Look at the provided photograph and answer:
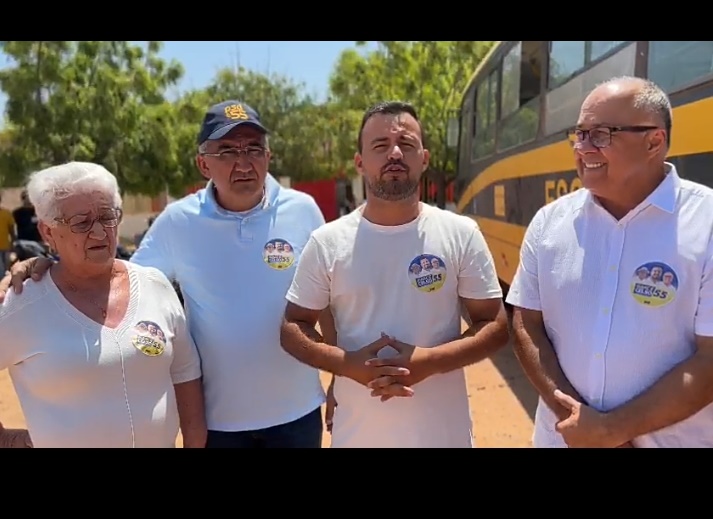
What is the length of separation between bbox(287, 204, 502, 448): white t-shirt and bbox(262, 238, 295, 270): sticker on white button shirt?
34 centimetres

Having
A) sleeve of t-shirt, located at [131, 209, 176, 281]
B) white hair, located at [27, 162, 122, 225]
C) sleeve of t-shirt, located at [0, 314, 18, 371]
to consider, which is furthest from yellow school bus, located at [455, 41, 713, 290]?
sleeve of t-shirt, located at [0, 314, 18, 371]

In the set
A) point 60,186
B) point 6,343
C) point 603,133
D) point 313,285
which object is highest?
point 603,133

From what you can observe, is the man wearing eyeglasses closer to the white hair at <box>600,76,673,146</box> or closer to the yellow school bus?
the white hair at <box>600,76,673,146</box>

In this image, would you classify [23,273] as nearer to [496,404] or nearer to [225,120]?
[225,120]

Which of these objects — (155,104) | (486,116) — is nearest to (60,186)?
(486,116)

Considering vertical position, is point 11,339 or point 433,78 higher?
point 433,78

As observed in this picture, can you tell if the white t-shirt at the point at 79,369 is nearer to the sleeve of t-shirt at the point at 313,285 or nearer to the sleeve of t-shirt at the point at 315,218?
the sleeve of t-shirt at the point at 313,285

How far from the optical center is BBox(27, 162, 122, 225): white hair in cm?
212

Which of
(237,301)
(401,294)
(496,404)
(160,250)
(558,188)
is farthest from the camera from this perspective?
(496,404)

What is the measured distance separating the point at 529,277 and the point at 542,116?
4.44 meters

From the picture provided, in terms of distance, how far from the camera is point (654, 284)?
1970mm

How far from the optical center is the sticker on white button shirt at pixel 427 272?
229cm

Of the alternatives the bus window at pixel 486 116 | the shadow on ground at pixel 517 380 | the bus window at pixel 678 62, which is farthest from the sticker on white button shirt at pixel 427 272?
the bus window at pixel 486 116
